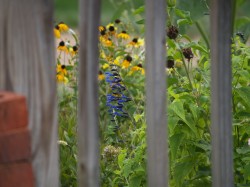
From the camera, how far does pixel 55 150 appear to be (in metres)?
1.89

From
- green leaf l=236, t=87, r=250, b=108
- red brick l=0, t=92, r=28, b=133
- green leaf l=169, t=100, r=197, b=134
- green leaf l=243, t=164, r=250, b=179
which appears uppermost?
green leaf l=236, t=87, r=250, b=108

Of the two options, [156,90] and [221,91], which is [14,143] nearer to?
[156,90]

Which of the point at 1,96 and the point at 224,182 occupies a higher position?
the point at 1,96

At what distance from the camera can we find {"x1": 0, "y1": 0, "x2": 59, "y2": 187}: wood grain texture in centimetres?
182

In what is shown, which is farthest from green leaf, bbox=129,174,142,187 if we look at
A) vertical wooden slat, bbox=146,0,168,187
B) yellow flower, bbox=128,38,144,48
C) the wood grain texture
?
yellow flower, bbox=128,38,144,48

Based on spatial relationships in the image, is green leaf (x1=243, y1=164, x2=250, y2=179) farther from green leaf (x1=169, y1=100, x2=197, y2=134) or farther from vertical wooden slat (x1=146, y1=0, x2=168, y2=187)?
vertical wooden slat (x1=146, y1=0, x2=168, y2=187)

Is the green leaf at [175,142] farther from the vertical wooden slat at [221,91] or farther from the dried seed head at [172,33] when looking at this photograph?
the vertical wooden slat at [221,91]

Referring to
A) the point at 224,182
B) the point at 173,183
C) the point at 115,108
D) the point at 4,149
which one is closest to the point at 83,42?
the point at 4,149

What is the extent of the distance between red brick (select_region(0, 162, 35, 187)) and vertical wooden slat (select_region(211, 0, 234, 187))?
59 cm

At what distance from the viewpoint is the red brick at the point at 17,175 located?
187 centimetres

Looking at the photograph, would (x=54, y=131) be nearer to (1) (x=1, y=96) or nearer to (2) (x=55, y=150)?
(2) (x=55, y=150)

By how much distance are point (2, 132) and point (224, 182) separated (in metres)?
0.72

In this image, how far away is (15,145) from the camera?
6.08ft

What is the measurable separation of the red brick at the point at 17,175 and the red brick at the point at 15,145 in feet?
0.07
